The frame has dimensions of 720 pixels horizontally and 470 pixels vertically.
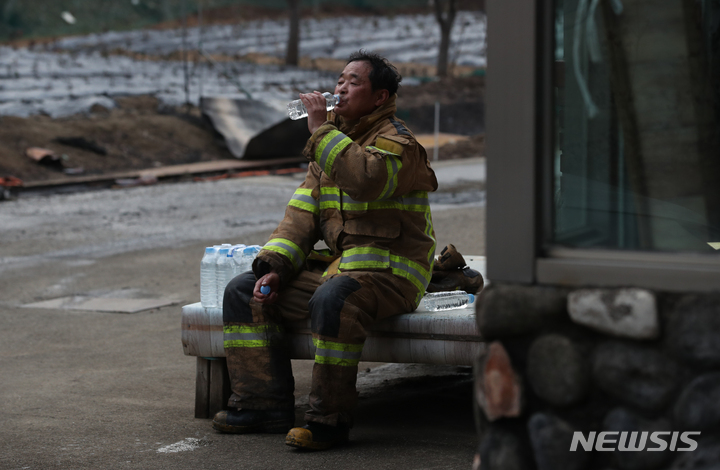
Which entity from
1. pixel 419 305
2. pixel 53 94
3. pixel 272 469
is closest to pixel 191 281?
pixel 419 305

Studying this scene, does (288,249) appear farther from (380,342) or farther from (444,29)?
(444,29)

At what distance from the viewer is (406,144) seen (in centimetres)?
418

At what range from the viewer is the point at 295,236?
14.7 ft

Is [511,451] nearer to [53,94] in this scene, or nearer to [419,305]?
[419,305]

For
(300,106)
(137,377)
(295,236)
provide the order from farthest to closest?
(137,377) < (300,106) < (295,236)

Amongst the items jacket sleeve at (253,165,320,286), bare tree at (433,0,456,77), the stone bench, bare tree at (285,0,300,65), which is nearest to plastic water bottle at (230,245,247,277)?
the stone bench

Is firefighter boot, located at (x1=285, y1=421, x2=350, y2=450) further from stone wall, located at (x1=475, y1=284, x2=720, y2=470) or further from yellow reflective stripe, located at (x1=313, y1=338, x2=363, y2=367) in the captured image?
stone wall, located at (x1=475, y1=284, x2=720, y2=470)

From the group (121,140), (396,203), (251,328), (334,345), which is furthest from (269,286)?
(121,140)

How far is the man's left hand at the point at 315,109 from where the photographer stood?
428 cm

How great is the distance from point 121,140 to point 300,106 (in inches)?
532

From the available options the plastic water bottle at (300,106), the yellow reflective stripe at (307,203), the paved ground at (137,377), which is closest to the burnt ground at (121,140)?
the paved ground at (137,377)

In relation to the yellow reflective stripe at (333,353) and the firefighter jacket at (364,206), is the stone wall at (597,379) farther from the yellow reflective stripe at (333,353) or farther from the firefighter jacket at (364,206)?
the firefighter jacket at (364,206)

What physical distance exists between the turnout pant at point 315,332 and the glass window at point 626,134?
146 centimetres

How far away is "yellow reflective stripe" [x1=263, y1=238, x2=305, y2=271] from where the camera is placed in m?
4.40
